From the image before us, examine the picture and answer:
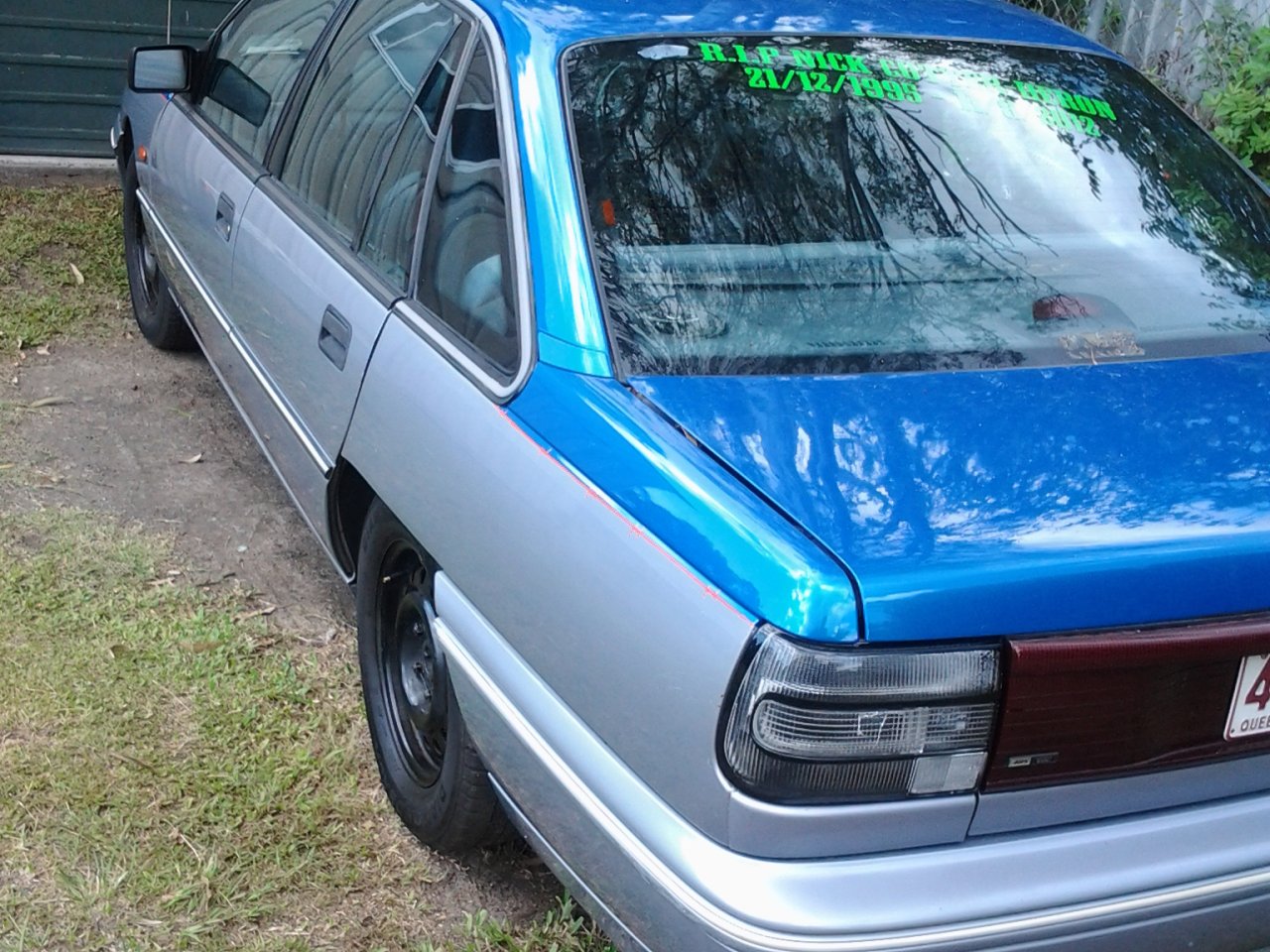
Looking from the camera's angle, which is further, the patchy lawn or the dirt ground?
the dirt ground

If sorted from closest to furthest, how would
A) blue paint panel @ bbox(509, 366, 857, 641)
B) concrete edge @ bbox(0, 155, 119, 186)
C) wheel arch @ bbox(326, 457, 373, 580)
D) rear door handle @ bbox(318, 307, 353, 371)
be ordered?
1. blue paint panel @ bbox(509, 366, 857, 641)
2. rear door handle @ bbox(318, 307, 353, 371)
3. wheel arch @ bbox(326, 457, 373, 580)
4. concrete edge @ bbox(0, 155, 119, 186)

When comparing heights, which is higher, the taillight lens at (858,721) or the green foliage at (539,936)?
the taillight lens at (858,721)

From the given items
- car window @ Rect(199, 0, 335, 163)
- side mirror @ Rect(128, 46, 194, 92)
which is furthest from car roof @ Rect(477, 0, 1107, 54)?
side mirror @ Rect(128, 46, 194, 92)

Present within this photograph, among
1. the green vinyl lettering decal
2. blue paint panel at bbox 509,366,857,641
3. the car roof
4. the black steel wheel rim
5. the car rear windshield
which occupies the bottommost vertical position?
the black steel wheel rim

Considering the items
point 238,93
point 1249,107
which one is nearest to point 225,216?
point 238,93

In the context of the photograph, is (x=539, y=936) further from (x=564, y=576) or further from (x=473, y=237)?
(x=473, y=237)

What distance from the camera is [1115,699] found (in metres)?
1.89

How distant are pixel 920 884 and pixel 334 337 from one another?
1.78m

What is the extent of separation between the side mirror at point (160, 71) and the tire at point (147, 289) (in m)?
0.99

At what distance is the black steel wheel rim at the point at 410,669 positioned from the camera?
291 cm

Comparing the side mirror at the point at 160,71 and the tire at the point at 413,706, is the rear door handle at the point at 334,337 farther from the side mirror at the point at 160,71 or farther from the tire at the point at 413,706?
the side mirror at the point at 160,71

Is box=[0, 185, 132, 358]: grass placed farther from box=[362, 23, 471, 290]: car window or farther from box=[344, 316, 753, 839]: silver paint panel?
box=[344, 316, 753, 839]: silver paint panel

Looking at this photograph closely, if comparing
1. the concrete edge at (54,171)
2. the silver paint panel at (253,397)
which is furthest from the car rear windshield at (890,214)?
the concrete edge at (54,171)

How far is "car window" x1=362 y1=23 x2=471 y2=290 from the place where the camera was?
9.68ft
